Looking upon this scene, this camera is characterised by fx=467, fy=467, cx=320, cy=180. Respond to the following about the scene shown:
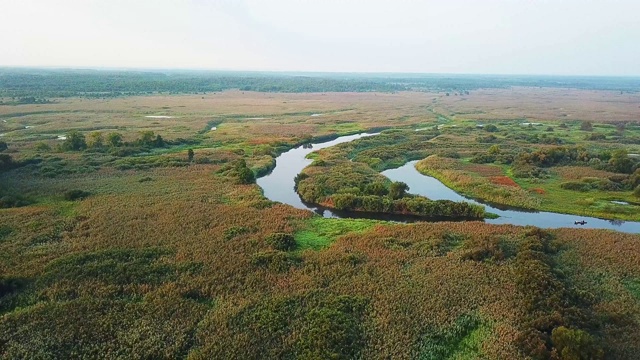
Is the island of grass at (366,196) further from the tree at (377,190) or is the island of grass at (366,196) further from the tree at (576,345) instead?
the tree at (576,345)

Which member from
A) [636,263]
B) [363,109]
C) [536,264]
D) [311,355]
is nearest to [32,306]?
[311,355]

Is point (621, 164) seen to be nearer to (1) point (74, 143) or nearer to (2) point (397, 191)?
(2) point (397, 191)

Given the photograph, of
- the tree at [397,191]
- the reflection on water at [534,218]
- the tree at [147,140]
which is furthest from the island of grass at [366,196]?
the tree at [147,140]

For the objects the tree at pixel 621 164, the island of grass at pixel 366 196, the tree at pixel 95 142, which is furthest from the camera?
the tree at pixel 95 142

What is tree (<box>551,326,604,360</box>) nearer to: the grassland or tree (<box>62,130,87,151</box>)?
the grassland

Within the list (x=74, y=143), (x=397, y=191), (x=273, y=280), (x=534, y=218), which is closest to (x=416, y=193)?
(x=397, y=191)

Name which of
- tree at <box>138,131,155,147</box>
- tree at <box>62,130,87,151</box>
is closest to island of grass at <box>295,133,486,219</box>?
tree at <box>138,131,155,147</box>
